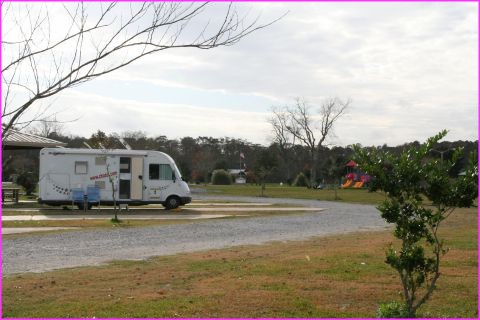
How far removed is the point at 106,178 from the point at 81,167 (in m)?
1.06

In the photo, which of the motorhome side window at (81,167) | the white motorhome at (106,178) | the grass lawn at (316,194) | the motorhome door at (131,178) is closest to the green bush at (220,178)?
the grass lawn at (316,194)

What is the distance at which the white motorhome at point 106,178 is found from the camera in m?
23.4

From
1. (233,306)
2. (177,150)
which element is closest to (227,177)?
(177,150)

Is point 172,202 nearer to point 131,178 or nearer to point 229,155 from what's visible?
point 131,178

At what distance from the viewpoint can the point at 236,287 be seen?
747cm

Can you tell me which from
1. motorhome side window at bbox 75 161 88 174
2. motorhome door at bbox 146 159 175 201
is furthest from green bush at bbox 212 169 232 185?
motorhome side window at bbox 75 161 88 174

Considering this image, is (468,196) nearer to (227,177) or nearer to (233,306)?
(233,306)

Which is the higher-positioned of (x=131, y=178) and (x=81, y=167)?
(x=81, y=167)

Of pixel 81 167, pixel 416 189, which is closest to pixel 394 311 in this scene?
pixel 416 189

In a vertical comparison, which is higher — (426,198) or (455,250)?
(426,198)

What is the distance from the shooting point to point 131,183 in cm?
2400

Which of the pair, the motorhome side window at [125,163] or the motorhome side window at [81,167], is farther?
the motorhome side window at [125,163]

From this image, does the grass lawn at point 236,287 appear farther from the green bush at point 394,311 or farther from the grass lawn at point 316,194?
the grass lawn at point 316,194

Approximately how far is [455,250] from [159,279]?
6.13 meters
